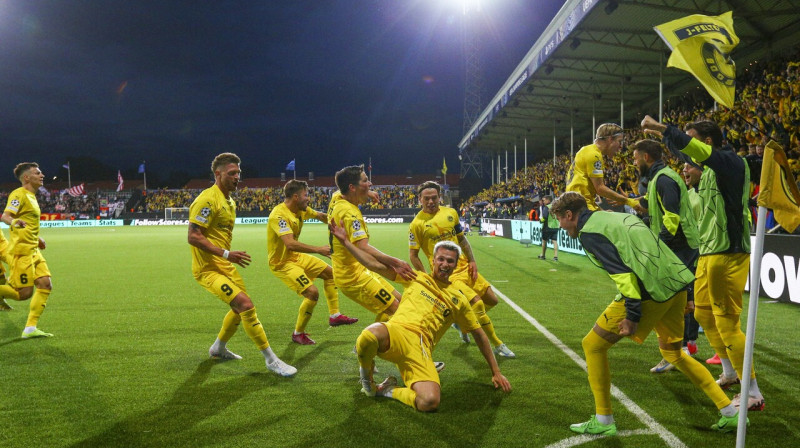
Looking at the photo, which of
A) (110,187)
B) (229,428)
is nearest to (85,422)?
(229,428)

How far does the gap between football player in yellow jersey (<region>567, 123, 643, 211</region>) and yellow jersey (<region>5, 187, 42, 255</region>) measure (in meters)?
7.54

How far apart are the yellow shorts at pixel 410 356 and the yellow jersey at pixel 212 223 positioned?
230 cm

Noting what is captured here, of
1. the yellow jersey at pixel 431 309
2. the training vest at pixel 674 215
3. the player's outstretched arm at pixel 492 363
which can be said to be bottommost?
the player's outstretched arm at pixel 492 363

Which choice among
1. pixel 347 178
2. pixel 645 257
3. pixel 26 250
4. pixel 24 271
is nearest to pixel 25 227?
pixel 26 250

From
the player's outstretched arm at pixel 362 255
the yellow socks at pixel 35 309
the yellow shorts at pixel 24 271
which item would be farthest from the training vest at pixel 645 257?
the yellow shorts at pixel 24 271

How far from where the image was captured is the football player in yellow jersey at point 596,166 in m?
5.68

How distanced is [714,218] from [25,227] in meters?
8.66

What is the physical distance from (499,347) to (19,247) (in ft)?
22.5

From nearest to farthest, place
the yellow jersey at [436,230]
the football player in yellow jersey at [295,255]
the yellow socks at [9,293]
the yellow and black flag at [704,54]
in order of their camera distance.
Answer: the yellow and black flag at [704,54] → the yellow jersey at [436,230] → the football player in yellow jersey at [295,255] → the yellow socks at [9,293]

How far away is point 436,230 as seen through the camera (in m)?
6.25

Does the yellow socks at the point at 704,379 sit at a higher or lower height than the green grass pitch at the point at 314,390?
higher

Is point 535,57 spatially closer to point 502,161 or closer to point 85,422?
point 85,422

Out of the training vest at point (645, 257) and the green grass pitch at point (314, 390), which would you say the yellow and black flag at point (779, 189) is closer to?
the training vest at point (645, 257)

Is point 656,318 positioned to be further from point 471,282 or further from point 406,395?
→ point 471,282
